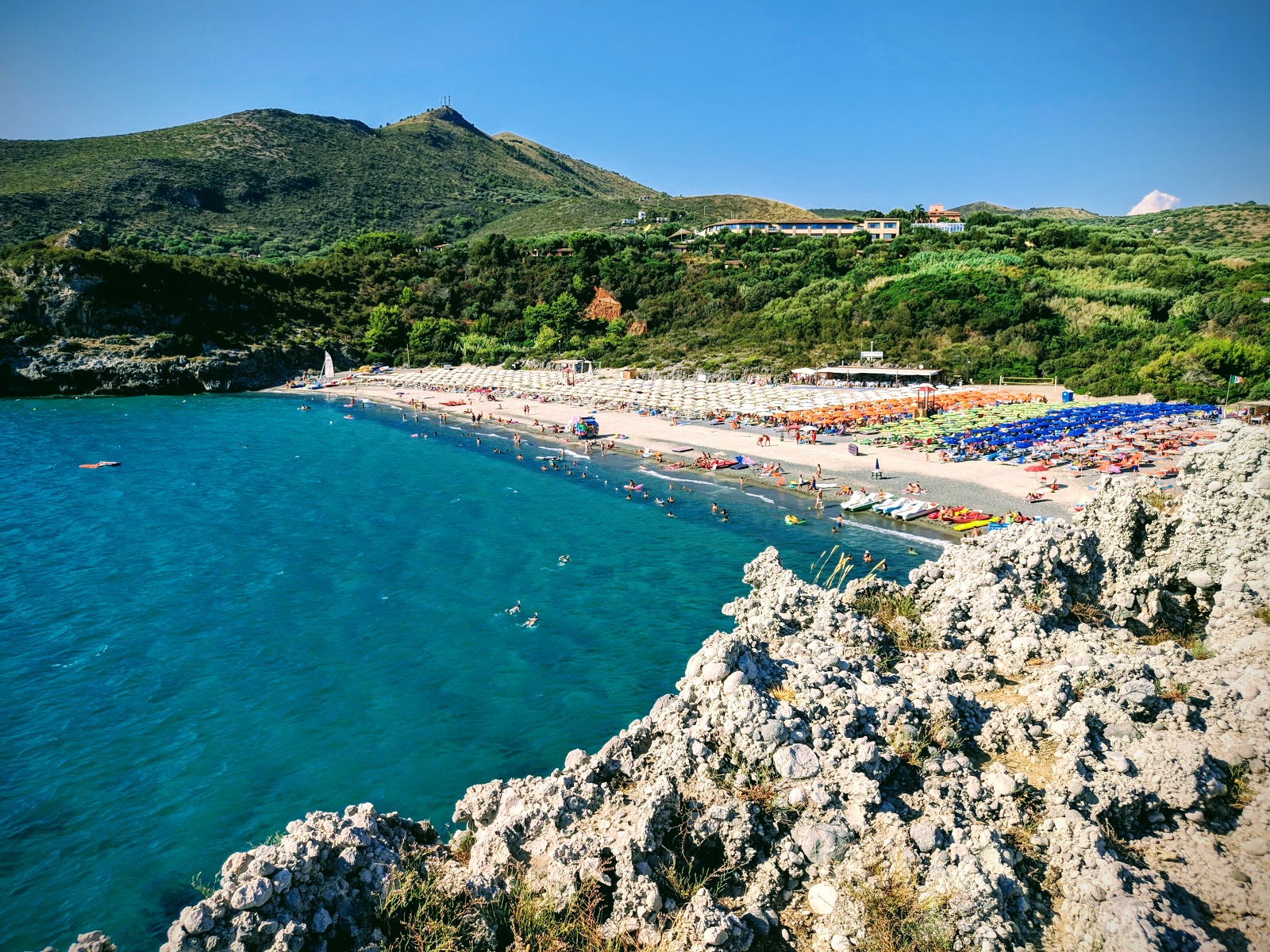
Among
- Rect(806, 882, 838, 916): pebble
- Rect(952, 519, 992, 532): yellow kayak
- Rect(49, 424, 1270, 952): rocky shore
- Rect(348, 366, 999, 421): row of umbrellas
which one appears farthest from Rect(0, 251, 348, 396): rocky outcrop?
Rect(806, 882, 838, 916): pebble

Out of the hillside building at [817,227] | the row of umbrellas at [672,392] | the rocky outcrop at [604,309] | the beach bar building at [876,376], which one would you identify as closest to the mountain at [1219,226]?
the hillside building at [817,227]

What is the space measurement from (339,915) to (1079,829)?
8.32 m

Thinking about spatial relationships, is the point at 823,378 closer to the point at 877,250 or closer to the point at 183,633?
the point at 877,250

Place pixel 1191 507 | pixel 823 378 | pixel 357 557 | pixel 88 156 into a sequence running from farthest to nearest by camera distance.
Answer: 1. pixel 88 156
2. pixel 823 378
3. pixel 357 557
4. pixel 1191 507

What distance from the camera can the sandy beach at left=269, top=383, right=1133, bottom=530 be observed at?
33438 millimetres

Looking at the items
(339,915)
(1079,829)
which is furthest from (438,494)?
(1079,829)

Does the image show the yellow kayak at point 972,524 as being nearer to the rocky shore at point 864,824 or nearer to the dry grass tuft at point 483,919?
the rocky shore at point 864,824

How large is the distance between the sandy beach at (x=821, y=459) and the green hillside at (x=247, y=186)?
86151 millimetres

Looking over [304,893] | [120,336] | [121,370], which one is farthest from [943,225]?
[304,893]

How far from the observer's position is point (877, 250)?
9856cm

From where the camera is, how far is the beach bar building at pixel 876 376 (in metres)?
63.0

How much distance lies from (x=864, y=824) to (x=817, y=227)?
131389 mm

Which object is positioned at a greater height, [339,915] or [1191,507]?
[1191,507]

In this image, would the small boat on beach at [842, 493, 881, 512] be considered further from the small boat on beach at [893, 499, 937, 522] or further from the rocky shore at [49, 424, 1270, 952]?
the rocky shore at [49, 424, 1270, 952]
